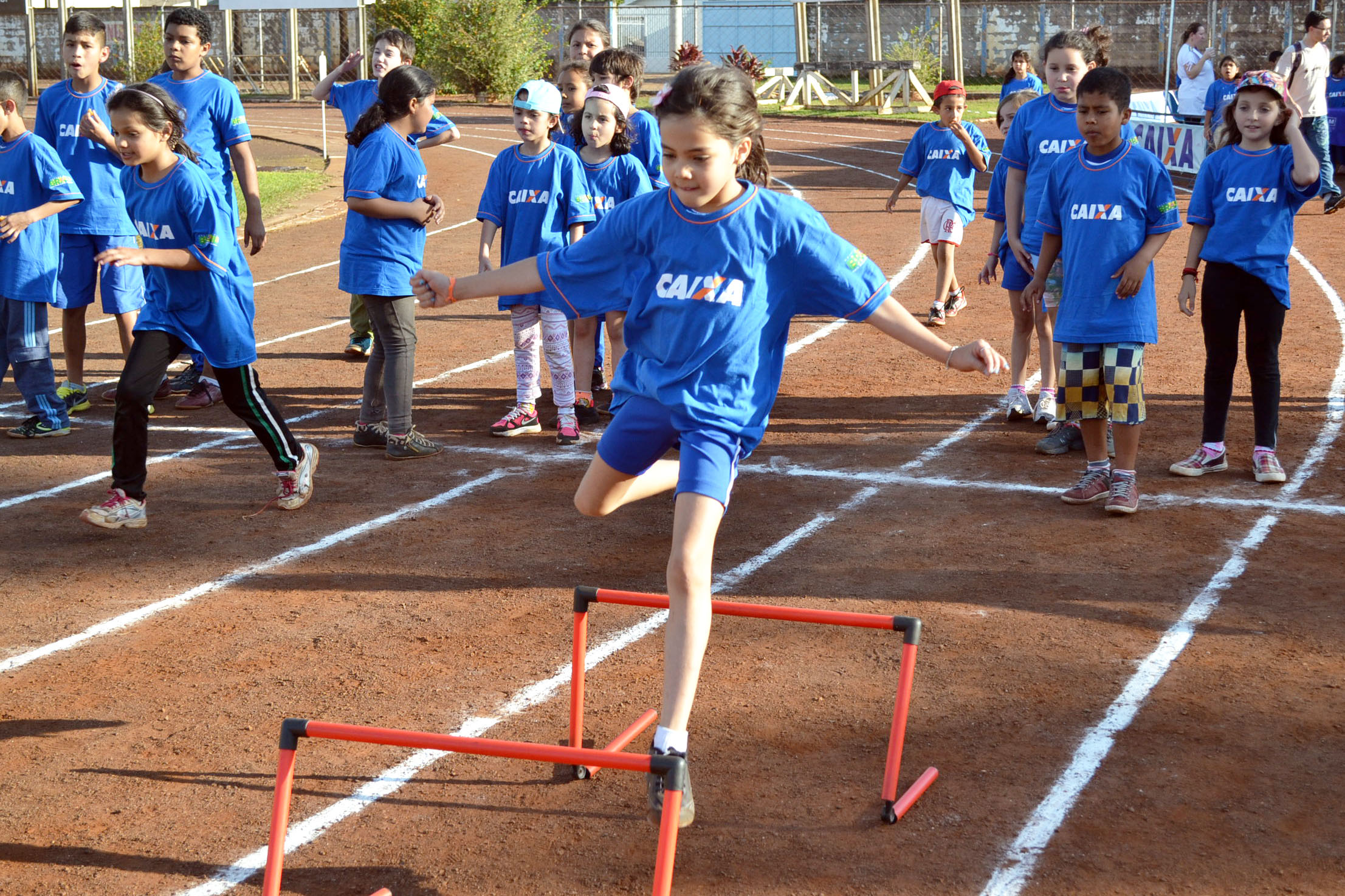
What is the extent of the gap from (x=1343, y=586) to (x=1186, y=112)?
751 inches

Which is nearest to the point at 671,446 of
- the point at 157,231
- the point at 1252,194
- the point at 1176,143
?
the point at 157,231

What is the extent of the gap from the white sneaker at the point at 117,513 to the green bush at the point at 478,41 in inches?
1327

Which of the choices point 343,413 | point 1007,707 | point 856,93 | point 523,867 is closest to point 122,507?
point 343,413

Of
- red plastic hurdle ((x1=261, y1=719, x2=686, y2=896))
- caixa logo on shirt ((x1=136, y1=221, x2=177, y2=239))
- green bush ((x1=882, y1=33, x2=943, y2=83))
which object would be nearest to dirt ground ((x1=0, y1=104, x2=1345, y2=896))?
red plastic hurdle ((x1=261, y1=719, x2=686, y2=896))

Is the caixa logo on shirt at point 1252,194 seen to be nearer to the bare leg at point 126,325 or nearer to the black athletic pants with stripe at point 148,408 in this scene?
the black athletic pants with stripe at point 148,408

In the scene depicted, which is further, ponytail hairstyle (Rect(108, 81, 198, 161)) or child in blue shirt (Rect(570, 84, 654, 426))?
child in blue shirt (Rect(570, 84, 654, 426))

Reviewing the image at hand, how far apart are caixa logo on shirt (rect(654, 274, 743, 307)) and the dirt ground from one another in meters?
1.50

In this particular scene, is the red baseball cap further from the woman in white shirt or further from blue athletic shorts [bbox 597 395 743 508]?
the woman in white shirt

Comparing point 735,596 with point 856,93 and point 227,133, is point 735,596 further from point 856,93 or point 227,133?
point 856,93

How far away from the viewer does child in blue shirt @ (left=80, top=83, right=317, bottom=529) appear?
644 centimetres

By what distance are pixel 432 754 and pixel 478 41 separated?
3722 centimetres

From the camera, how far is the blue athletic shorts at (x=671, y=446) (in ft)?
12.9

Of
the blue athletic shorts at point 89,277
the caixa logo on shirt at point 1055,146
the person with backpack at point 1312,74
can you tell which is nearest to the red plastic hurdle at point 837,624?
the caixa logo on shirt at point 1055,146

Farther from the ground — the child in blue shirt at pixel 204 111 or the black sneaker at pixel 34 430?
the child in blue shirt at pixel 204 111
